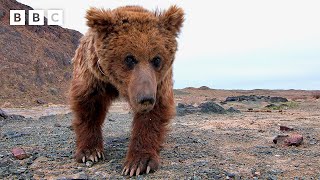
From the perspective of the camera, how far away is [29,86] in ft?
69.3

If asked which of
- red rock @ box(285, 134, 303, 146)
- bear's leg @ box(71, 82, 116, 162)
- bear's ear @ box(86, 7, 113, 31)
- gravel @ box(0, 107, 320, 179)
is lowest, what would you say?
gravel @ box(0, 107, 320, 179)

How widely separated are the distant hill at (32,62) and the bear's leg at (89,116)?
13820 millimetres

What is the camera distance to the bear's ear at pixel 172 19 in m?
4.00

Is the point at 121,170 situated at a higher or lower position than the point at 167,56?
lower

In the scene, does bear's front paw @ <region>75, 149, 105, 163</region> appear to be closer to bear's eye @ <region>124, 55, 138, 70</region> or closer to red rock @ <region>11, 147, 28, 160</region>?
red rock @ <region>11, 147, 28, 160</region>

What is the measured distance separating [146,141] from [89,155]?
0.72m

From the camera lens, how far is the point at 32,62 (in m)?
23.8

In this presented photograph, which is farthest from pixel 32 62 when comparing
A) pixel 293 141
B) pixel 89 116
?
pixel 293 141

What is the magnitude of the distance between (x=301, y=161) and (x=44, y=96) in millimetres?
17621

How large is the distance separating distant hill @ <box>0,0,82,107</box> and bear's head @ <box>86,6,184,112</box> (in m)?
14.4

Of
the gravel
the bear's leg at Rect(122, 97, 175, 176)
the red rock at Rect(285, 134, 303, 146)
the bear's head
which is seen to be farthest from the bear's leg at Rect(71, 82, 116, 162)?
the red rock at Rect(285, 134, 303, 146)

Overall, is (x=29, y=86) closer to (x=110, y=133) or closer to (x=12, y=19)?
(x=12, y=19)

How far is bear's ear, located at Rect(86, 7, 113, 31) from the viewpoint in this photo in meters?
3.80

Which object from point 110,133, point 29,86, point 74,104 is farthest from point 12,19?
point 74,104
